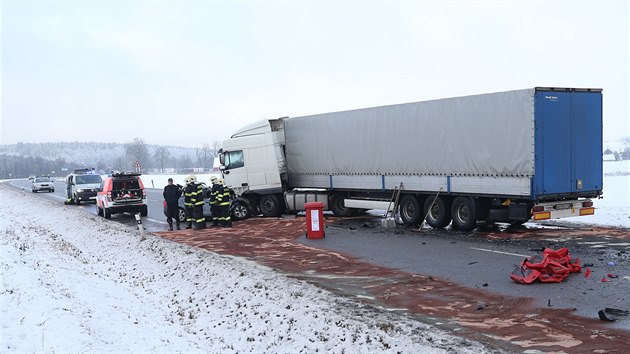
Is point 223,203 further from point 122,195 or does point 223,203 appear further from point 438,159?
point 122,195

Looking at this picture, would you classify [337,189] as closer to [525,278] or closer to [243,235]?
[243,235]

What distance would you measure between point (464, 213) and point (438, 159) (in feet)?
5.68

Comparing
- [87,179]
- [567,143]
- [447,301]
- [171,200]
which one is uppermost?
[567,143]

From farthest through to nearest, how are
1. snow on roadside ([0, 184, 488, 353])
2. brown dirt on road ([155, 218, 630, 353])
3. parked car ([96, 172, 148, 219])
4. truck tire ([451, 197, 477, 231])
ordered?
parked car ([96, 172, 148, 219])
truck tire ([451, 197, 477, 231])
brown dirt on road ([155, 218, 630, 353])
snow on roadside ([0, 184, 488, 353])

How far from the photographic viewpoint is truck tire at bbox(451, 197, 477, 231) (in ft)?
49.3

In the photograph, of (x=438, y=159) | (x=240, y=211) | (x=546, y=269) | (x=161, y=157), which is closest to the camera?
(x=546, y=269)

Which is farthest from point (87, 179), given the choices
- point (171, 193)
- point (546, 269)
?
point (546, 269)

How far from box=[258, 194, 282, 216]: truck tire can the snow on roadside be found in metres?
9.31

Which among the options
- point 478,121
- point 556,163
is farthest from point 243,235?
point 556,163

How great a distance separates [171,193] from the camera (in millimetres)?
18453

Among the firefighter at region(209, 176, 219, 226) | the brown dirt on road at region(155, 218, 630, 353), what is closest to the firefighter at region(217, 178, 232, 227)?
the firefighter at region(209, 176, 219, 226)

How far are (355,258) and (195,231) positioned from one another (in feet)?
24.6

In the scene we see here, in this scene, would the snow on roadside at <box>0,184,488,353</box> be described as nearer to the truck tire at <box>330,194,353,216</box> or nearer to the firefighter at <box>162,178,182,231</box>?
the firefighter at <box>162,178,182,231</box>

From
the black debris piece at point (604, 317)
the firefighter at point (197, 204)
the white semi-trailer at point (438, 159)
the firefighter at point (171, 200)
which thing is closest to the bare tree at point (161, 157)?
the white semi-trailer at point (438, 159)
